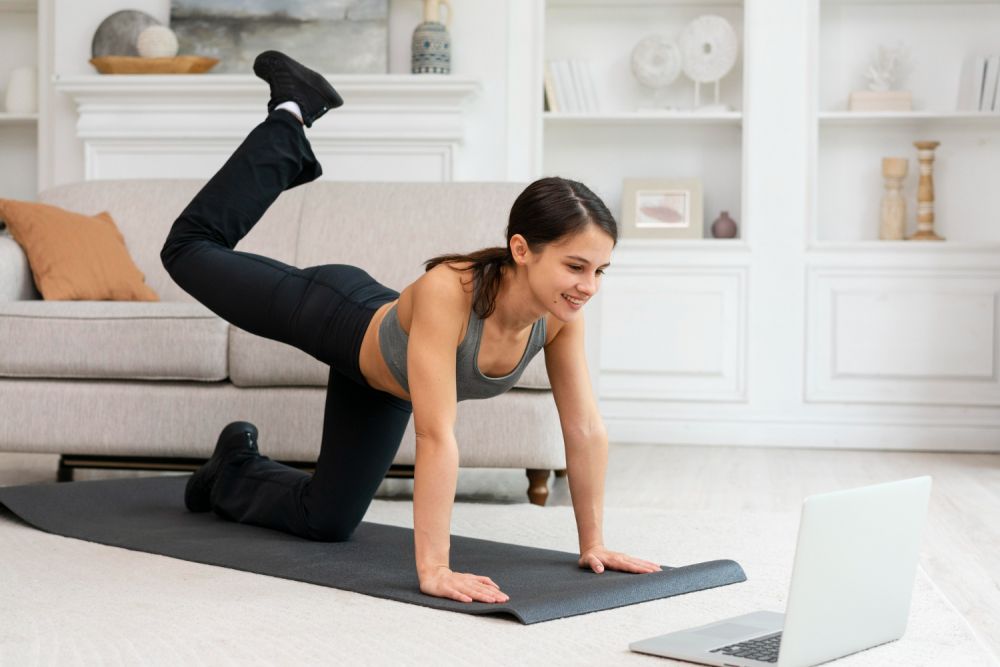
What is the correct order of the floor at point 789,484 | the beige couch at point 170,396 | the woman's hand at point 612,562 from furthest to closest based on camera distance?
the beige couch at point 170,396 → the floor at point 789,484 → the woman's hand at point 612,562

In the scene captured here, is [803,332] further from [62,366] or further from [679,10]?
[62,366]

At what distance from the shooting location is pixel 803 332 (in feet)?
15.0

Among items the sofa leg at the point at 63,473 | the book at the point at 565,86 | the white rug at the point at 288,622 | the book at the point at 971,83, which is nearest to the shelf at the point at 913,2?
the book at the point at 971,83

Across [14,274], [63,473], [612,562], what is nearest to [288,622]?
[612,562]

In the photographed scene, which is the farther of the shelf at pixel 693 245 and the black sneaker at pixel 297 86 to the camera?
the shelf at pixel 693 245

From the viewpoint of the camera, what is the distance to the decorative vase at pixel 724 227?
15.3 ft

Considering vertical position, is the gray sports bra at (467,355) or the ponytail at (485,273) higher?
the ponytail at (485,273)

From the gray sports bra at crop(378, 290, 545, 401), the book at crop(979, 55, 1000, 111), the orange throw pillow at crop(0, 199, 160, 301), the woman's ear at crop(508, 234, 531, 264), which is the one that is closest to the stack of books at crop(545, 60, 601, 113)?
the book at crop(979, 55, 1000, 111)

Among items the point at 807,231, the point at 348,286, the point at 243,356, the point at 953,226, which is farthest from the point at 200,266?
the point at 953,226

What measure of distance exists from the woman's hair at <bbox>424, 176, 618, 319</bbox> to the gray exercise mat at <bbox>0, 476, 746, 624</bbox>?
1.49ft

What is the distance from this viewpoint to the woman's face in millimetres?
1835

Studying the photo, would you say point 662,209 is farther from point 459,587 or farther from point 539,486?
point 459,587

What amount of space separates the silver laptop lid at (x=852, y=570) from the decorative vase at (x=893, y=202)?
3073mm

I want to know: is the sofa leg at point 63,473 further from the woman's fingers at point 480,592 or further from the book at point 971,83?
the book at point 971,83
